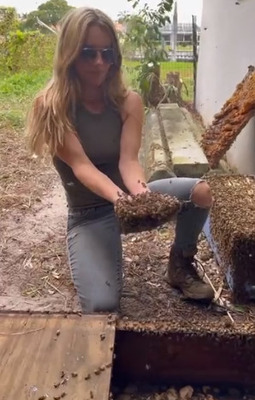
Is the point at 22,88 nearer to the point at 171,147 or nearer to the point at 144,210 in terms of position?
the point at 171,147

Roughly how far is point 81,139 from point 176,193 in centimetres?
38

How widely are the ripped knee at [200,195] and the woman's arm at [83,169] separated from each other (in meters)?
0.30

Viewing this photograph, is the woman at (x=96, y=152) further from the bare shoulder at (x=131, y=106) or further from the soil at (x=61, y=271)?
the soil at (x=61, y=271)

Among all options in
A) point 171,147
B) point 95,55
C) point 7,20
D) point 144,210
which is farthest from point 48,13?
point 144,210

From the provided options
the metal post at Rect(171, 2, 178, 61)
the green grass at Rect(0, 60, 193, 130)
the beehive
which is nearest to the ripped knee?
the beehive

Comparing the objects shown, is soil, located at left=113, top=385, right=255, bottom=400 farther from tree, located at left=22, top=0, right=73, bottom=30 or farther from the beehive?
tree, located at left=22, top=0, right=73, bottom=30

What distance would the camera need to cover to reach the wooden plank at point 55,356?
4.50 feet

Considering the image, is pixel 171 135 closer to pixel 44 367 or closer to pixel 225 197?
pixel 225 197

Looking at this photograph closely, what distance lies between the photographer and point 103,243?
2.16 meters

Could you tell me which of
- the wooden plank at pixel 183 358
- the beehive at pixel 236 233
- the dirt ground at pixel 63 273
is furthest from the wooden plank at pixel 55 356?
the beehive at pixel 236 233

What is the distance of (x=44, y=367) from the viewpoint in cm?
145

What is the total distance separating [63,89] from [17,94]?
550cm

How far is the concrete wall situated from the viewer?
3.75m

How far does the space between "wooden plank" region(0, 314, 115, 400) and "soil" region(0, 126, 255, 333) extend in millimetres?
186
